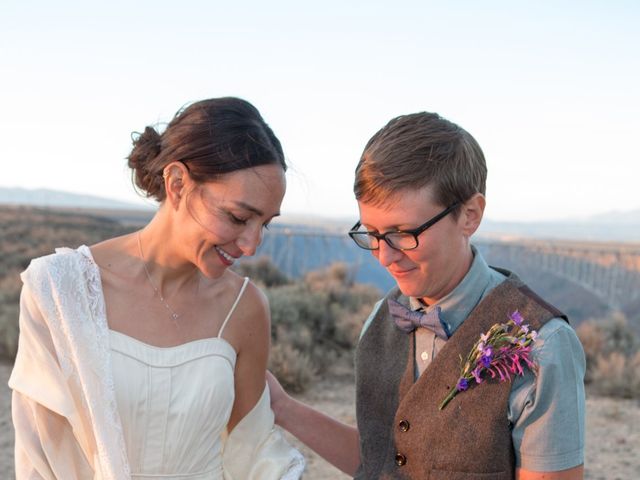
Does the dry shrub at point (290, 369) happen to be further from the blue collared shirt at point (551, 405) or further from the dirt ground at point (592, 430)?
the blue collared shirt at point (551, 405)

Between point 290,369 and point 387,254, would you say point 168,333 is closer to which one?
point 387,254

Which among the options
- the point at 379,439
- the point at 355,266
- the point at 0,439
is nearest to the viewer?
the point at 379,439

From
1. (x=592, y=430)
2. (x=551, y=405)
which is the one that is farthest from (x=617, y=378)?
(x=551, y=405)

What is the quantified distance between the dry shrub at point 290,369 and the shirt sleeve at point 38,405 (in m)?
5.56

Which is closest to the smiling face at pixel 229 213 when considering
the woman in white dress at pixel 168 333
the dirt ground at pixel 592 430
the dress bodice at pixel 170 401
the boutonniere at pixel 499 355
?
the woman in white dress at pixel 168 333

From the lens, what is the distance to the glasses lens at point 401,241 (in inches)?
70.2

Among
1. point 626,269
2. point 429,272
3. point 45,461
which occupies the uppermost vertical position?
point 429,272

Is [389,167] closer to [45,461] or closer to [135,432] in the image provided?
[135,432]

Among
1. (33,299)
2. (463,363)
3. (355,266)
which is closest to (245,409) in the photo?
(33,299)

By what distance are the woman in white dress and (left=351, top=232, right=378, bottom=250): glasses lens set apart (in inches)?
15.6

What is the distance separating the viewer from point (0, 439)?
20.2 ft

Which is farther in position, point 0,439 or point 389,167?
point 0,439

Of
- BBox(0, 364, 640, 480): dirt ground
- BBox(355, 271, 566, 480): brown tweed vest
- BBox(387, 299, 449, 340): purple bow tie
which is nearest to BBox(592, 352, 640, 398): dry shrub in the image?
BBox(0, 364, 640, 480): dirt ground

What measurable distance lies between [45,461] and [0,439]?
4696 millimetres
